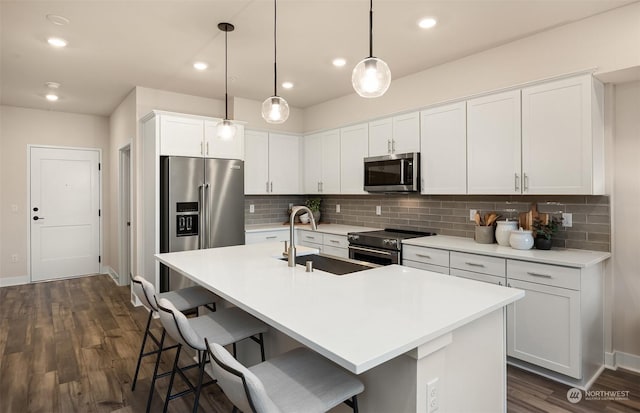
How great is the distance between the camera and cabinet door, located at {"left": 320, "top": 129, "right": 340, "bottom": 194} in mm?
4867

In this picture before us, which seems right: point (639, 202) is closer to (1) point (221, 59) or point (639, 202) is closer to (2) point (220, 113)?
(1) point (221, 59)

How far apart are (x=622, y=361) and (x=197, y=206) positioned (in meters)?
4.14

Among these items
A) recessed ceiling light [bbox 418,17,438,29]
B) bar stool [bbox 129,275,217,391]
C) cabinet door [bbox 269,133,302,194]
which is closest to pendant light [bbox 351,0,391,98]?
recessed ceiling light [bbox 418,17,438,29]

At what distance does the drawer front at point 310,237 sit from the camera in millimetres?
4707

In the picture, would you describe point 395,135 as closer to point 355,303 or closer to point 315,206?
point 315,206

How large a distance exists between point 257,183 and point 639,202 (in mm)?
3973

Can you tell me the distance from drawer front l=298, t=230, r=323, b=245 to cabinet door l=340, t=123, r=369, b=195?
0.66m

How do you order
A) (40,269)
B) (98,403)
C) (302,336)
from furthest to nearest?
(40,269), (98,403), (302,336)

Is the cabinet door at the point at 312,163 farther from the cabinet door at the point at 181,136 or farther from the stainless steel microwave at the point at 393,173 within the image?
the cabinet door at the point at 181,136

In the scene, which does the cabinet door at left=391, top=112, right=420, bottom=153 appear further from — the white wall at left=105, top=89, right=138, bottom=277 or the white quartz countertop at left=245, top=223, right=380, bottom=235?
the white wall at left=105, top=89, right=138, bottom=277

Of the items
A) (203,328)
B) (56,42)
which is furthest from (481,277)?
(56,42)

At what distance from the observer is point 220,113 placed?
16.8 ft

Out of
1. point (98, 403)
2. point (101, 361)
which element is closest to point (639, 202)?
point (98, 403)

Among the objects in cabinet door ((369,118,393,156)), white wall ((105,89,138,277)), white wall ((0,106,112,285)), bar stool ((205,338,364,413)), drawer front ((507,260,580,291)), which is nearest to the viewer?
bar stool ((205,338,364,413))
